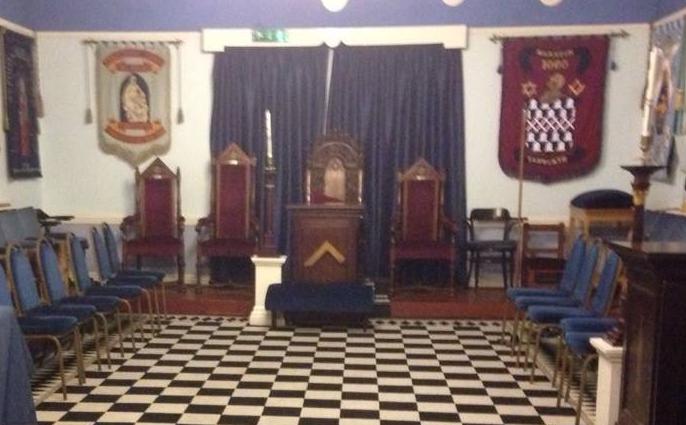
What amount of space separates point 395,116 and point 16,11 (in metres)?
4.32

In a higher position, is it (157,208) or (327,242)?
(157,208)

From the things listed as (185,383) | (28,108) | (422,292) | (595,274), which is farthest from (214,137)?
(595,274)

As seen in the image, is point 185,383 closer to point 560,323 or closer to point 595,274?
point 560,323

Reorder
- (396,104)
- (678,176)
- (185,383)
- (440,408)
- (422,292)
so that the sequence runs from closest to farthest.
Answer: (440,408) → (185,383) → (678,176) → (422,292) → (396,104)

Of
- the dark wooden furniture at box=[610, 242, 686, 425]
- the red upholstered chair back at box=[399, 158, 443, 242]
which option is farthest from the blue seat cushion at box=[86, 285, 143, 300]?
the dark wooden furniture at box=[610, 242, 686, 425]

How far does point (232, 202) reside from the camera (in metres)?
7.39

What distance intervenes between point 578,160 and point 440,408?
4.30 m

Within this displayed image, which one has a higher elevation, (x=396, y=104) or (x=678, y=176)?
(x=396, y=104)

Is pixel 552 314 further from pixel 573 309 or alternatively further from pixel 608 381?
pixel 608 381

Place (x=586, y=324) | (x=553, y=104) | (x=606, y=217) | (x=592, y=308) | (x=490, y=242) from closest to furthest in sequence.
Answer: (x=586, y=324) < (x=592, y=308) < (x=606, y=217) < (x=490, y=242) < (x=553, y=104)

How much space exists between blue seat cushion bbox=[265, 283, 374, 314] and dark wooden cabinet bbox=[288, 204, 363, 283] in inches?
20.3

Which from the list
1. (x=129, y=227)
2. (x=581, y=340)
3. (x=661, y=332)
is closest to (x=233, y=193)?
(x=129, y=227)

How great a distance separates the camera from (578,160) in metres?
7.54

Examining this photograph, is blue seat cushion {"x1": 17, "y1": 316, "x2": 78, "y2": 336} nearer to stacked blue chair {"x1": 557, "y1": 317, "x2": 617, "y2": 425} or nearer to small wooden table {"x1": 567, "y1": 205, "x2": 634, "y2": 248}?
stacked blue chair {"x1": 557, "y1": 317, "x2": 617, "y2": 425}
